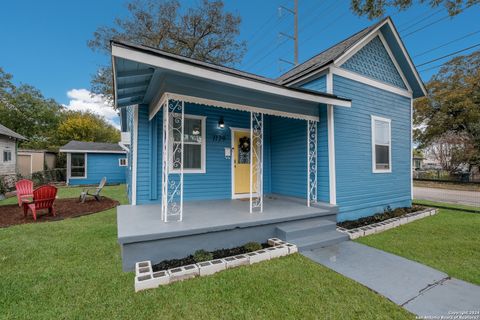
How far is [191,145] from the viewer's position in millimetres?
5840

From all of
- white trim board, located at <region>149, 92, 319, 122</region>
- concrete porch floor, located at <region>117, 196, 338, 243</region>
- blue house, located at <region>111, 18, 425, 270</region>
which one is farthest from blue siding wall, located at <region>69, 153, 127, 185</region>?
white trim board, located at <region>149, 92, 319, 122</region>

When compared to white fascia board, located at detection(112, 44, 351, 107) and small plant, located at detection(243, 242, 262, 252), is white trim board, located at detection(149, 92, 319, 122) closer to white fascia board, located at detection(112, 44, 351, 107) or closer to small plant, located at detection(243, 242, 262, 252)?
white fascia board, located at detection(112, 44, 351, 107)

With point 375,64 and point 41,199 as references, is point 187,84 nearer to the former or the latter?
point 41,199

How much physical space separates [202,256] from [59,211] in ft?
19.7

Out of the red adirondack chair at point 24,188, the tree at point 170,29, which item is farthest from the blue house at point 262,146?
the tree at point 170,29

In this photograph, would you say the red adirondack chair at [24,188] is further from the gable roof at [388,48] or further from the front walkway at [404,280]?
the gable roof at [388,48]

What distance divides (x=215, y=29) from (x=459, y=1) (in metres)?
14.5

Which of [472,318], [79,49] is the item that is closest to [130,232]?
[472,318]

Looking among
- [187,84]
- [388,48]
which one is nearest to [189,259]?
[187,84]

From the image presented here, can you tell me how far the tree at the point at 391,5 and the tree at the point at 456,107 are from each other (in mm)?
17763

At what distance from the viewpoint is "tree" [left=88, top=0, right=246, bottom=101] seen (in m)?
14.6

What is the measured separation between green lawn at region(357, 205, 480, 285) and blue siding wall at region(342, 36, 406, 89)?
13.8ft

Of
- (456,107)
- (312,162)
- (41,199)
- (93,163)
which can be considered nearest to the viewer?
(312,162)

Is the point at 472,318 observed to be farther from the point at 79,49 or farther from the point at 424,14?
the point at 79,49
